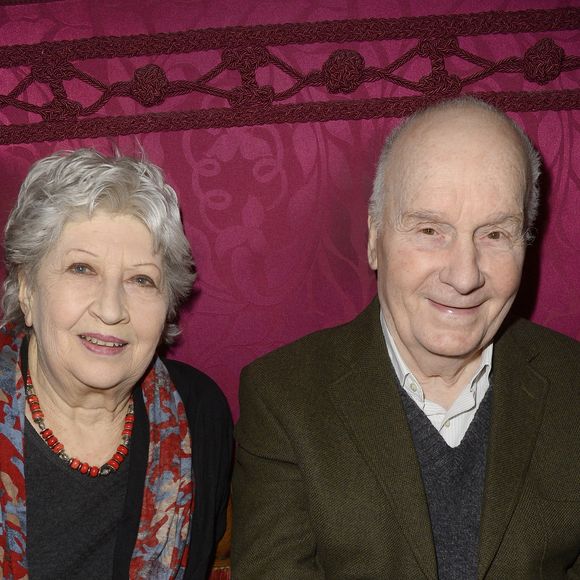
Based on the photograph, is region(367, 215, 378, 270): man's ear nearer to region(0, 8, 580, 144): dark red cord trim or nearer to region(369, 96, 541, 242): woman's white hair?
region(369, 96, 541, 242): woman's white hair

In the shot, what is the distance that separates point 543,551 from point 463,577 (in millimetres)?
202

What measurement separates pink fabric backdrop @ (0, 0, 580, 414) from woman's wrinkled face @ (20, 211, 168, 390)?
0.38 meters

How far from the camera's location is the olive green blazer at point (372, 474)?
5.52 feet

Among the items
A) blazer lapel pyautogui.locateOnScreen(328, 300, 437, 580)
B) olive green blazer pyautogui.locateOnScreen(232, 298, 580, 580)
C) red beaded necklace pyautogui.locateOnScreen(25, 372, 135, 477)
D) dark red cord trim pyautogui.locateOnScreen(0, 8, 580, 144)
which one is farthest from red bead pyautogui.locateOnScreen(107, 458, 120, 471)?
dark red cord trim pyautogui.locateOnScreen(0, 8, 580, 144)

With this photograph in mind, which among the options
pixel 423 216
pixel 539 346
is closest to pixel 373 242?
pixel 423 216

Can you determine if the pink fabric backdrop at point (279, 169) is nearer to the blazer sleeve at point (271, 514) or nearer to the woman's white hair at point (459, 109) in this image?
the woman's white hair at point (459, 109)

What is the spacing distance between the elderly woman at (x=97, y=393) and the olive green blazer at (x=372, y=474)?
22 cm

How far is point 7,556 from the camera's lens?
5.73 ft

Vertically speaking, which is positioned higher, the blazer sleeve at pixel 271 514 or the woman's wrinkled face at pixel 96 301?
the woman's wrinkled face at pixel 96 301

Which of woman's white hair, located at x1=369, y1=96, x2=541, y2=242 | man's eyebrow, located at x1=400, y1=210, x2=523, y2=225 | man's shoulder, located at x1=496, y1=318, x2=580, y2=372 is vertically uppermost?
woman's white hair, located at x1=369, y1=96, x2=541, y2=242

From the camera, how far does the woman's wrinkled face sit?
173 cm

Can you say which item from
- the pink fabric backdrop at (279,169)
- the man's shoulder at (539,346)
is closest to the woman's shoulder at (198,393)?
the pink fabric backdrop at (279,169)

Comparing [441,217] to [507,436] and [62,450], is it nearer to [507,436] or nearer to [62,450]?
[507,436]

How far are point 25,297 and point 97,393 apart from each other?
0.31m
